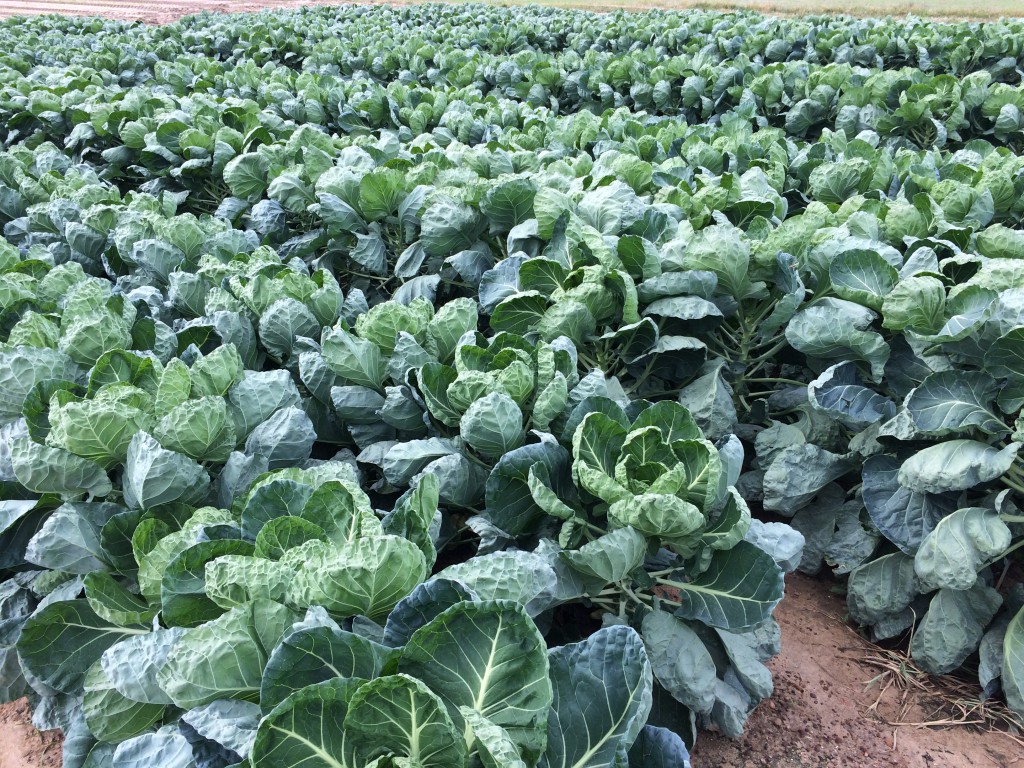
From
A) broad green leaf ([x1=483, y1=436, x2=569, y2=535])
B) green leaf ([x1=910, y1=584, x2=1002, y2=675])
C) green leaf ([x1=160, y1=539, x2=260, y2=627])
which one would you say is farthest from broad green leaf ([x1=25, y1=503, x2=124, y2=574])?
green leaf ([x1=910, y1=584, x2=1002, y2=675])

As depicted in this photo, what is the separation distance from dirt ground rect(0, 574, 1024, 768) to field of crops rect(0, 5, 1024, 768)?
14 centimetres

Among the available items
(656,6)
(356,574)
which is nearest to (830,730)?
(356,574)

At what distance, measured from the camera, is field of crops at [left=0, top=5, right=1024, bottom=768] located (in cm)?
144

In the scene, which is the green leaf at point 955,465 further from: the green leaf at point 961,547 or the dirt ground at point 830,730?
the dirt ground at point 830,730

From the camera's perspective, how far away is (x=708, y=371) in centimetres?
328

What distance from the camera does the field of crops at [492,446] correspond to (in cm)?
144

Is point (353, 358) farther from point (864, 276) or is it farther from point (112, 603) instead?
point (864, 276)

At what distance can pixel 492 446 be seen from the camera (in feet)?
7.19

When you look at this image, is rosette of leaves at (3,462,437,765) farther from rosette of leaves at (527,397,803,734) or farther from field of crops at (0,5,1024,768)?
rosette of leaves at (527,397,803,734)

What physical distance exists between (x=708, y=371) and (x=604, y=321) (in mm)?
581

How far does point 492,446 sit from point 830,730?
1.50m

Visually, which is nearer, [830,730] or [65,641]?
[65,641]

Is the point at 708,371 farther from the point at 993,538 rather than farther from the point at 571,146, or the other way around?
the point at 571,146

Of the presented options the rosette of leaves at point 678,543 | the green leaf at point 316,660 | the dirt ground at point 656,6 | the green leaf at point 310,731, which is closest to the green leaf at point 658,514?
the rosette of leaves at point 678,543
